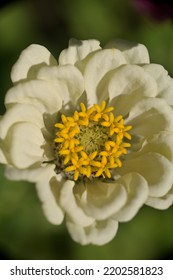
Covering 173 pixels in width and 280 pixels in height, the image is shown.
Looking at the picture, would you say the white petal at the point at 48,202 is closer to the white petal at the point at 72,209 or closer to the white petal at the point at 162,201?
the white petal at the point at 72,209

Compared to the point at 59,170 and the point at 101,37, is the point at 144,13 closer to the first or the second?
the point at 101,37

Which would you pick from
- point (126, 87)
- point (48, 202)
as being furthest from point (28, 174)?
point (126, 87)

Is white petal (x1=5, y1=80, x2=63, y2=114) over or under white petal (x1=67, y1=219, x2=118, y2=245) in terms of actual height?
over

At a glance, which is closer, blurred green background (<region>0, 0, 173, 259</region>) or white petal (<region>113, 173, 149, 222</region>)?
white petal (<region>113, 173, 149, 222</region>)

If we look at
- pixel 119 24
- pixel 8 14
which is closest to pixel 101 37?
pixel 119 24

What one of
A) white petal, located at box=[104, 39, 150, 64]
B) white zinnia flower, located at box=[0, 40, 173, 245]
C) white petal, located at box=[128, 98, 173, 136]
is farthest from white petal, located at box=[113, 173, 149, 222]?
white petal, located at box=[104, 39, 150, 64]

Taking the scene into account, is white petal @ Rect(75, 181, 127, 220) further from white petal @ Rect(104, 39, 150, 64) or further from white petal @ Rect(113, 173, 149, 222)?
white petal @ Rect(104, 39, 150, 64)

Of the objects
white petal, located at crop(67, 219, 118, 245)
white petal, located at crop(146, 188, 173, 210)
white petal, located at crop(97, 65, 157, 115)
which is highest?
white petal, located at crop(97, 65, 157, 115)
